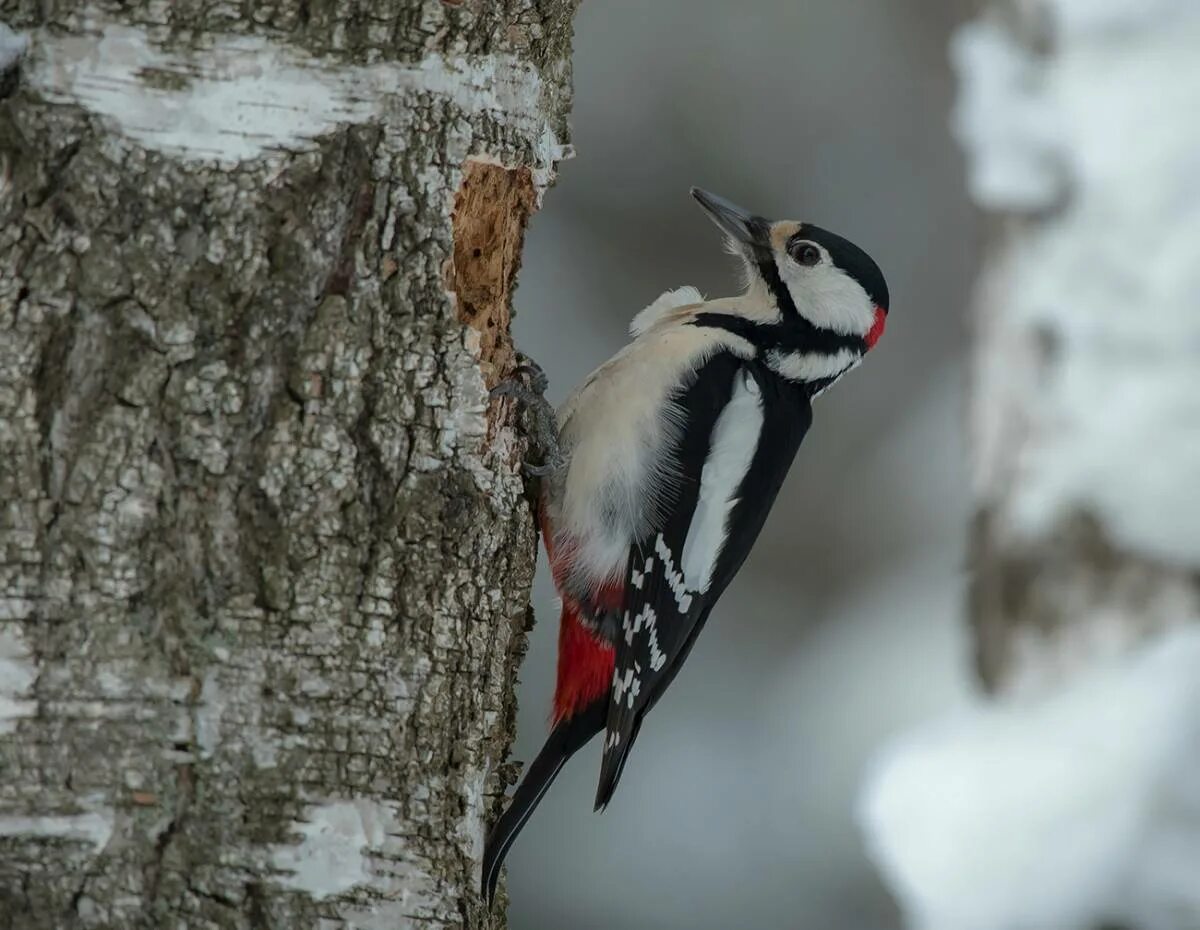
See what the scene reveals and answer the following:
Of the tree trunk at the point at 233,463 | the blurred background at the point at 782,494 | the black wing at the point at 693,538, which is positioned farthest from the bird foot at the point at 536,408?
the blurred background at the point at 782,494

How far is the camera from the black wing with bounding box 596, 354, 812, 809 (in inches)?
109

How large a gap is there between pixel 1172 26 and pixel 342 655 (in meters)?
2.76

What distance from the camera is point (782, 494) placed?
20.2 ft

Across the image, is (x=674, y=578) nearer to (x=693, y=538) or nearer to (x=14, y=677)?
(x=693, y=538)

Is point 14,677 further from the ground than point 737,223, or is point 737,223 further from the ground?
point 737,223

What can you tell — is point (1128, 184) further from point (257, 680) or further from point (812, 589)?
point (812, 589)

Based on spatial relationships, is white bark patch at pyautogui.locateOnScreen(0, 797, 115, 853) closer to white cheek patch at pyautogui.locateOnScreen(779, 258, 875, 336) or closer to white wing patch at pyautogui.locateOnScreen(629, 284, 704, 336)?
white wing patch at pyautogui.locateOnScreen(629, 284, 704, 336)

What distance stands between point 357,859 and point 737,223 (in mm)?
1796

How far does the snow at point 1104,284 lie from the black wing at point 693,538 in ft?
3.61

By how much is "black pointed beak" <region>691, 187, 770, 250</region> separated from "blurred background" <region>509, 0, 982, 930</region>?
2.83 metres

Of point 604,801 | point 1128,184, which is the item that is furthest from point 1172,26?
point 604,801

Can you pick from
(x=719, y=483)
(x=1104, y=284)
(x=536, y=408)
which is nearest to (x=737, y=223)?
(x=719, y=483)

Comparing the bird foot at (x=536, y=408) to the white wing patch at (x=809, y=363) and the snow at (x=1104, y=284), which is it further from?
the snow at (x=1104, y=284)

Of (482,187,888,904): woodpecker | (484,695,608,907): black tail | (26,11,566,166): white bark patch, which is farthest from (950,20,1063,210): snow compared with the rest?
(26,11,566,166): white bark patch
